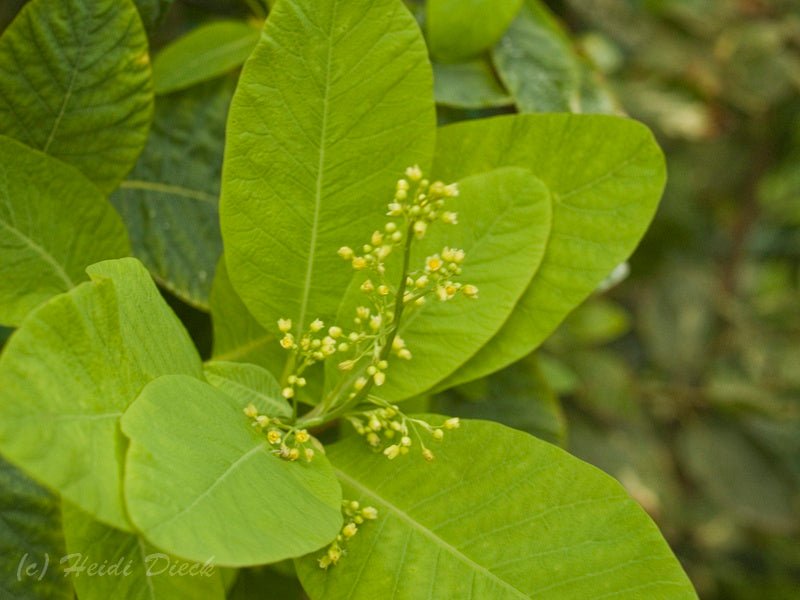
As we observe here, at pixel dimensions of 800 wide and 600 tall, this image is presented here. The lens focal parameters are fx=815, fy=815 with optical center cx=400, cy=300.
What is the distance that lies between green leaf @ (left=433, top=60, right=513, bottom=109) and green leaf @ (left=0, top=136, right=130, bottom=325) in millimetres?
408

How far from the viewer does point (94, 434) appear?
527 mm

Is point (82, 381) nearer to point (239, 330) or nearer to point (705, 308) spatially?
point (239, 330)

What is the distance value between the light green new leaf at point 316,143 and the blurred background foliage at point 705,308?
0.96 metres

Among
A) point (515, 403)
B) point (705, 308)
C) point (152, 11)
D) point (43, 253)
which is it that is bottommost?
point (705, 308)

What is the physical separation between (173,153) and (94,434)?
493mm

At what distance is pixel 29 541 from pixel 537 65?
774mm

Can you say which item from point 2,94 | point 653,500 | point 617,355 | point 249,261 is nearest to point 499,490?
point 249,261

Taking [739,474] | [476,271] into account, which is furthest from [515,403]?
[739,474]

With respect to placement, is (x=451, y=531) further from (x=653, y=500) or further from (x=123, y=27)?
(x=653, y=500)

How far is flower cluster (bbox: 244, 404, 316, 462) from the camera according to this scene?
2.14 ft

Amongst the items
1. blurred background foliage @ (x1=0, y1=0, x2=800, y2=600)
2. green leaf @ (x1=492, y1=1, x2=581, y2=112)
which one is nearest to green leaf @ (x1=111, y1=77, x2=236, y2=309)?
green leaf @ (x1=492, y1=1, x2=581, y2=112)

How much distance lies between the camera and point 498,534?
67cm

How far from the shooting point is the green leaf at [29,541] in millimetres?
720

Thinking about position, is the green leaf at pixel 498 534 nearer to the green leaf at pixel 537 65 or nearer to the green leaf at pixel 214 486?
the green leaf at pixel 214 486
